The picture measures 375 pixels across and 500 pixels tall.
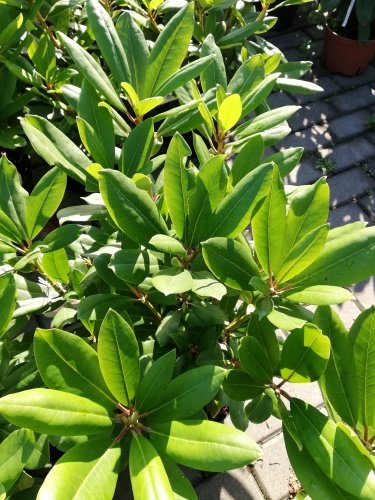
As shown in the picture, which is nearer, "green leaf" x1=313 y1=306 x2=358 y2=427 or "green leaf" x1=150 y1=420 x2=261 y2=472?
"green leaf" x1=150 y1=420 x2=261 y2=472

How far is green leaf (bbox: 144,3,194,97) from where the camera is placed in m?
0.96

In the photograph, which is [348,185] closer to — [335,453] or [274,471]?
[274,471]

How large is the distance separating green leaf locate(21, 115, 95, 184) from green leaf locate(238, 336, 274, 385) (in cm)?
41

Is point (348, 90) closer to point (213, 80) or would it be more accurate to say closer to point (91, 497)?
point (213, 80)

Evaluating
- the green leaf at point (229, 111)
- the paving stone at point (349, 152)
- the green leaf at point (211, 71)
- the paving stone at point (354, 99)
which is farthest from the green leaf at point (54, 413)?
the paving stone at point (354, 99)

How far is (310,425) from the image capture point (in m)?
Result: 0.73

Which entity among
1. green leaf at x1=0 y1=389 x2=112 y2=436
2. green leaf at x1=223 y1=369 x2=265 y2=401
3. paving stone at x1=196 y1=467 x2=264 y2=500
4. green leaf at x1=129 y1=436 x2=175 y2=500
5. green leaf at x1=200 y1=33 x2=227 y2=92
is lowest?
paving stone at x1=196 y1=467 x2=264 y2=500

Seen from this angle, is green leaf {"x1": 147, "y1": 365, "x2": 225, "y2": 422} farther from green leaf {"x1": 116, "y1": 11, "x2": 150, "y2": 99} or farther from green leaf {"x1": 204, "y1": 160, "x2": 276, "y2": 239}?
green leaf {"x1": 116, "y1": 11, "x2": 150, "y2": 99}

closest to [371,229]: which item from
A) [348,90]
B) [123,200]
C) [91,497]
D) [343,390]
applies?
[343,390]

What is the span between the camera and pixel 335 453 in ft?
2.23

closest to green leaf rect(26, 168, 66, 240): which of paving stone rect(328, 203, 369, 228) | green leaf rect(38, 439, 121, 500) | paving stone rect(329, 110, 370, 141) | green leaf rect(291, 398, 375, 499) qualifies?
green leaf rect(38, 439, 121, 500)

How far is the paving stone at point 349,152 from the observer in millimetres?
2750

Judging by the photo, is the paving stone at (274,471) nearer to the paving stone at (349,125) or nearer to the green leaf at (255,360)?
the green leaf at (255,360)

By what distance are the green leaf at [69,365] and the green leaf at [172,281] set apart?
0.14 metres
